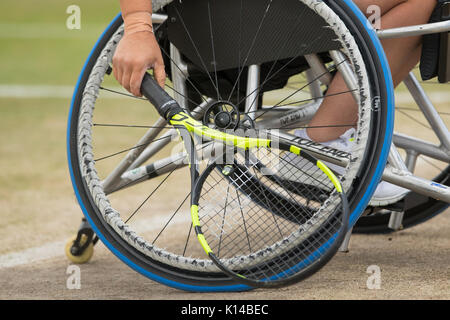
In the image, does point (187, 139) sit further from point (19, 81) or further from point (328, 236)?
point (19, 81)

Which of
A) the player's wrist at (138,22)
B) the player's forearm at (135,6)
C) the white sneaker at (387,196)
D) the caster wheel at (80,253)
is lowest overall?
the caster wheel at (80,253)

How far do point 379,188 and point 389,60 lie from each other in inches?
15.6

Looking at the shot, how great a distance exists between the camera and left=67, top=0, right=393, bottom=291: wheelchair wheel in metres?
2.02

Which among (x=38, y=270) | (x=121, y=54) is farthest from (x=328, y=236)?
(x=38, y=270)

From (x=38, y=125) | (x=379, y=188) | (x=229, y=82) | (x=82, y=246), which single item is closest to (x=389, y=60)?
(x=379, y=188)

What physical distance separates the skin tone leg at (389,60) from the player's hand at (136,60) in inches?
19.8

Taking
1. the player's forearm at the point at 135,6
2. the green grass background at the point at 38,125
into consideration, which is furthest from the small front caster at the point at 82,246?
the player's forearm at the point at 135,6

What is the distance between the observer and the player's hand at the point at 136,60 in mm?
2102

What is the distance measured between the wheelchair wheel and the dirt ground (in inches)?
5.9

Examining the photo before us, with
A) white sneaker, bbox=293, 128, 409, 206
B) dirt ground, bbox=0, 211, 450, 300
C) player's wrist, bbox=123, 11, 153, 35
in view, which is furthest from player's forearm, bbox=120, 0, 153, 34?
dirt ground, bbox=0, 211, 450, 300

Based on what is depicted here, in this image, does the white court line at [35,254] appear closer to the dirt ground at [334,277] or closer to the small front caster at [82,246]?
the dirt ground at [334,277]

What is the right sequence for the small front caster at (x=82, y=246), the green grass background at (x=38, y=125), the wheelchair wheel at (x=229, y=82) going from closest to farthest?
the wheelchair wheel at (x=229, y=82), the small front caster at (x=82, y=246), the green grass background at (x=38, y=125)

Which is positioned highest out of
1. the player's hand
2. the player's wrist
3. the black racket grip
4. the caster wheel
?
the player's wrist

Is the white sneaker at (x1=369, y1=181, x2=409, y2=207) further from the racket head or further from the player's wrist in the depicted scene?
the player's wrist
